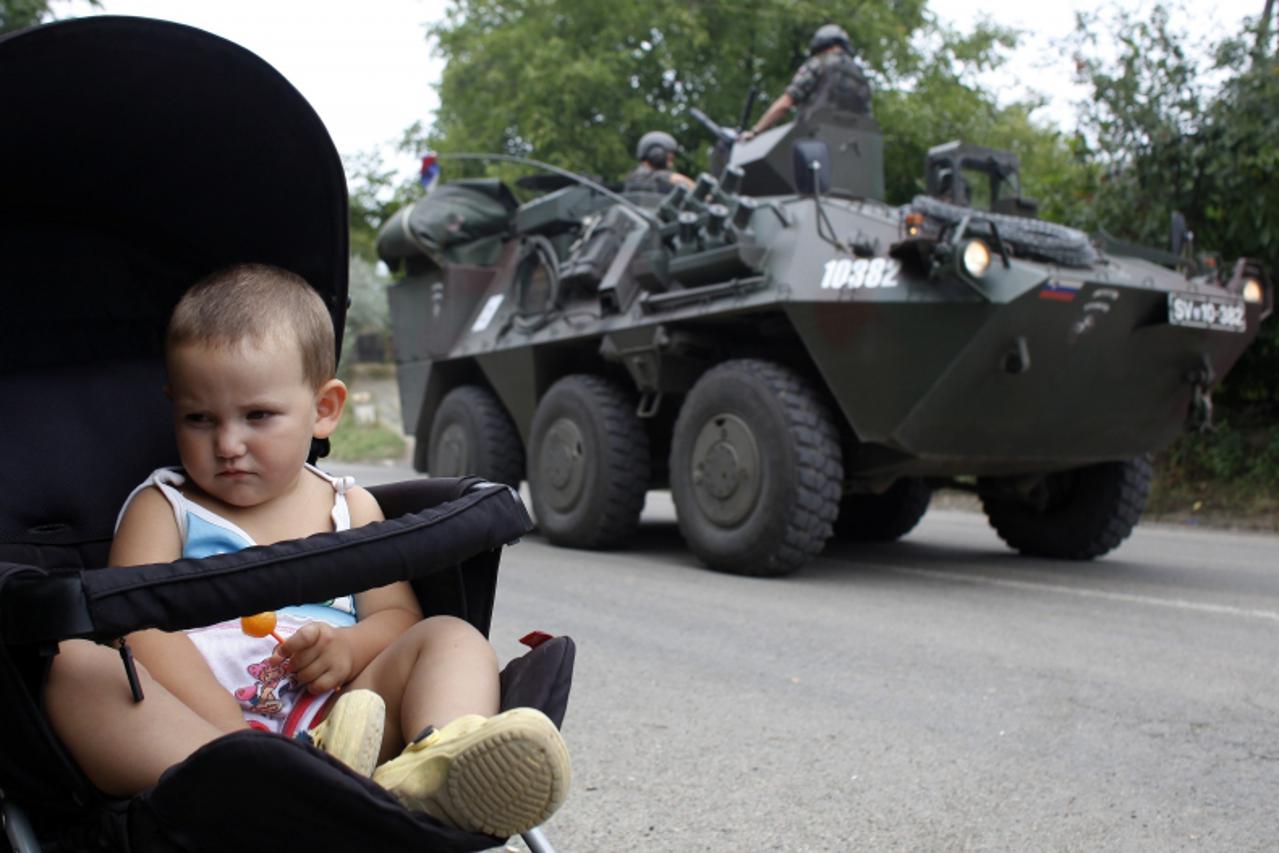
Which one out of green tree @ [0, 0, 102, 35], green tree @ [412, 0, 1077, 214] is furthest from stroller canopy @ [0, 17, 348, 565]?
green tree @ [412, 0, 1077, 214]

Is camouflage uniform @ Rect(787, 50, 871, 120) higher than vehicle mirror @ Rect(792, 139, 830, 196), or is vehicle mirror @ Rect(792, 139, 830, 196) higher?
camouflage uniform @ Rect(787, 50, 871, 120)

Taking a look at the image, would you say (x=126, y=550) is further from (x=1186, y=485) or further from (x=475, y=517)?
(x=1186, y=485)

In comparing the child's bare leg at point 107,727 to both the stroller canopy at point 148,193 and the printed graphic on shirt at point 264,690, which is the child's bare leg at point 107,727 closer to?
the printed graphic on shirt at point 264,690

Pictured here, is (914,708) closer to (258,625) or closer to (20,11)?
(258,625)

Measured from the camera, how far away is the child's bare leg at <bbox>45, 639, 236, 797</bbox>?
5.38ft

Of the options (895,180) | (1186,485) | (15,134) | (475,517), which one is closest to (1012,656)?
(475,517)

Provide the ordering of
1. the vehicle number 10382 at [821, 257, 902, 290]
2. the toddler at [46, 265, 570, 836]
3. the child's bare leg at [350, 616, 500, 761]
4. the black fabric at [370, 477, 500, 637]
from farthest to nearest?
the vehicle number 10382 at [821, 257, 902, 290] < the black fabric at [370, 477, 500, 637] < the child's bare leg at [350, 616, 500, 761] < the toddler at [46, 265, 570, 836]

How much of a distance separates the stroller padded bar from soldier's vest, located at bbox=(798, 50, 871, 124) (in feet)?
20.1

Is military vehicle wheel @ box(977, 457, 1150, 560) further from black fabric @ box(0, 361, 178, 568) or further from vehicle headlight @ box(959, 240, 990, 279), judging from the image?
black fabric @ box(0, 361, 178, 568)

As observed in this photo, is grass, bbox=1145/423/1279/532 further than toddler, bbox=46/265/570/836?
Yes

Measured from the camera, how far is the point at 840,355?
19.1ft

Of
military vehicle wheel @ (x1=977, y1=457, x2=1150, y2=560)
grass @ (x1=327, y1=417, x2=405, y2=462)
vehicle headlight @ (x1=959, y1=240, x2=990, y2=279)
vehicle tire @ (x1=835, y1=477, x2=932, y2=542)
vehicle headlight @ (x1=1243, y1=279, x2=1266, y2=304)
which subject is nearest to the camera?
vehicle headlight @ (x1=959, y1=240, x2=990, y2=279)

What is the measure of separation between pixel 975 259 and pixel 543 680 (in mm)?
4048

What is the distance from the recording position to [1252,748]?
10.5 feet
